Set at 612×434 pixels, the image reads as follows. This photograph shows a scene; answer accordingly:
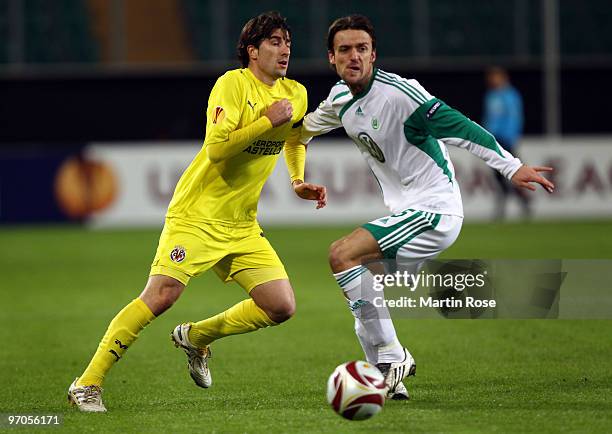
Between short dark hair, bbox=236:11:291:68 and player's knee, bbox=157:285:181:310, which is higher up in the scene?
short dark hair, bbox=236:11:291:68

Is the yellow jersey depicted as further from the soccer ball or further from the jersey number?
the soccer ball

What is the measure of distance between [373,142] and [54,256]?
380 inches

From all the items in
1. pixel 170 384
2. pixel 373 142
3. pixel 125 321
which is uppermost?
pixel 373 142

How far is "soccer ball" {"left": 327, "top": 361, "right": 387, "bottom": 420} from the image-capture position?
19.2ft

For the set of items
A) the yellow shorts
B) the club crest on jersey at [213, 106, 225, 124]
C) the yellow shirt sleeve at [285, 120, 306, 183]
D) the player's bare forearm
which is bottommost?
the yellow shorts

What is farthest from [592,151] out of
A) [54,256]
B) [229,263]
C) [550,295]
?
[229,263]

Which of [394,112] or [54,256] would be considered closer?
[394,112]

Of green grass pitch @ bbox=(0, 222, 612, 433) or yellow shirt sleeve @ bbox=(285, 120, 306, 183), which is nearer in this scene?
green grass pitch @ bbox=(0, 222, 612, 433)

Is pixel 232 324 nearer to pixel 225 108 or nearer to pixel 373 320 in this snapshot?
pixel 373 320

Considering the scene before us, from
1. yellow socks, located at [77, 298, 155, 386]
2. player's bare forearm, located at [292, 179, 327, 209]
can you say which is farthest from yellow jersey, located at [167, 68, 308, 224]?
yellow socks, located at [77, 298, 155, 386]

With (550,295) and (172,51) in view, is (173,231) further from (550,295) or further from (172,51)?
(172,51)

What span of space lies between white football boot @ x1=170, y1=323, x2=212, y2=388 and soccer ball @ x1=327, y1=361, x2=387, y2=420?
4.39 ft

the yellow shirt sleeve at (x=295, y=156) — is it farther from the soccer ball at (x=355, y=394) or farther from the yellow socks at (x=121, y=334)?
the soccer ball at (x=355, y=394)

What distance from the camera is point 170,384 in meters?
7.35
